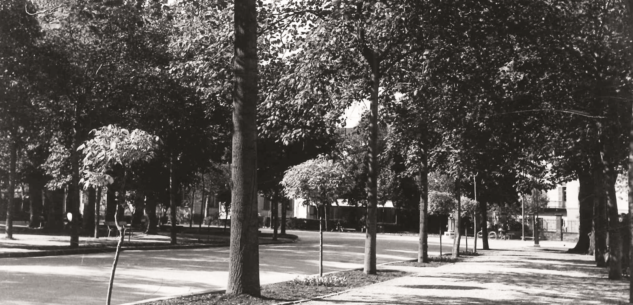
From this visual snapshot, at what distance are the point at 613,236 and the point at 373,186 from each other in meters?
7.70

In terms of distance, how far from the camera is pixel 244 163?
11.0m

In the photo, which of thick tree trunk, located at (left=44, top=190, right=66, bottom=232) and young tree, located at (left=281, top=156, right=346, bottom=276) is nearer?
young tree, located at (left=281, top=156, right=346, bottom=276)

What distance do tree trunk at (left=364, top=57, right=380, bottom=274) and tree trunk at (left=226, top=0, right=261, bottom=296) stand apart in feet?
20.3

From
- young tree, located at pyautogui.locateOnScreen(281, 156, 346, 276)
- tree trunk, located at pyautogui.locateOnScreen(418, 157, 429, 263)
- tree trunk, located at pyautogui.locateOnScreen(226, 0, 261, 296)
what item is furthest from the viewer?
tree trunk, located at pyautogui.locateOnScreen(418, 157, 429, 263)

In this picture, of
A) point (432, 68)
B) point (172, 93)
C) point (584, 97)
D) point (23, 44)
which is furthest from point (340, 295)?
point (172, 93)

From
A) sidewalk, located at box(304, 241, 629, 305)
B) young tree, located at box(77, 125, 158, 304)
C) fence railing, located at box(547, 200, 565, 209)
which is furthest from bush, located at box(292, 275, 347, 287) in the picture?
fence railing, located at box(547, 200, 565, 209)

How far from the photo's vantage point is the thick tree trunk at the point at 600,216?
2067cm

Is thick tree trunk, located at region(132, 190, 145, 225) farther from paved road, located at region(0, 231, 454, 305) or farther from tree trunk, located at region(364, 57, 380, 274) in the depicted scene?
tree trunk, located at region(364, 57, 380, 274)

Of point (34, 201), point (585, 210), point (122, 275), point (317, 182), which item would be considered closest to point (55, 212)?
point (34, 201)

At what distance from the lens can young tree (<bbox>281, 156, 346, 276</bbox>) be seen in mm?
14406

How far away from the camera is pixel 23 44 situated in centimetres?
1969

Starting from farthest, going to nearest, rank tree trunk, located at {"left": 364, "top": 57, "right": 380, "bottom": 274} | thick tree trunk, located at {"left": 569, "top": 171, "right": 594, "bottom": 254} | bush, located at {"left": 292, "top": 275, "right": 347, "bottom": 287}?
1. thick tree trunk, located at {"left": 569, "top": 171, "right": 594, "bottom": 254}
2. tree trunk, located at {"left": 364, "top": 57, "right": 380, "bottom": 274}
3. bush, located at {"left": 292, "top": 275, "right": 347, "bottom": 287}

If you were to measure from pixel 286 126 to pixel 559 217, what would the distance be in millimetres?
56820

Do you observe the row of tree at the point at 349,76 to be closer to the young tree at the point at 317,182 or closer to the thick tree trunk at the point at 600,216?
the thick tree trunk at the point at 600,216
